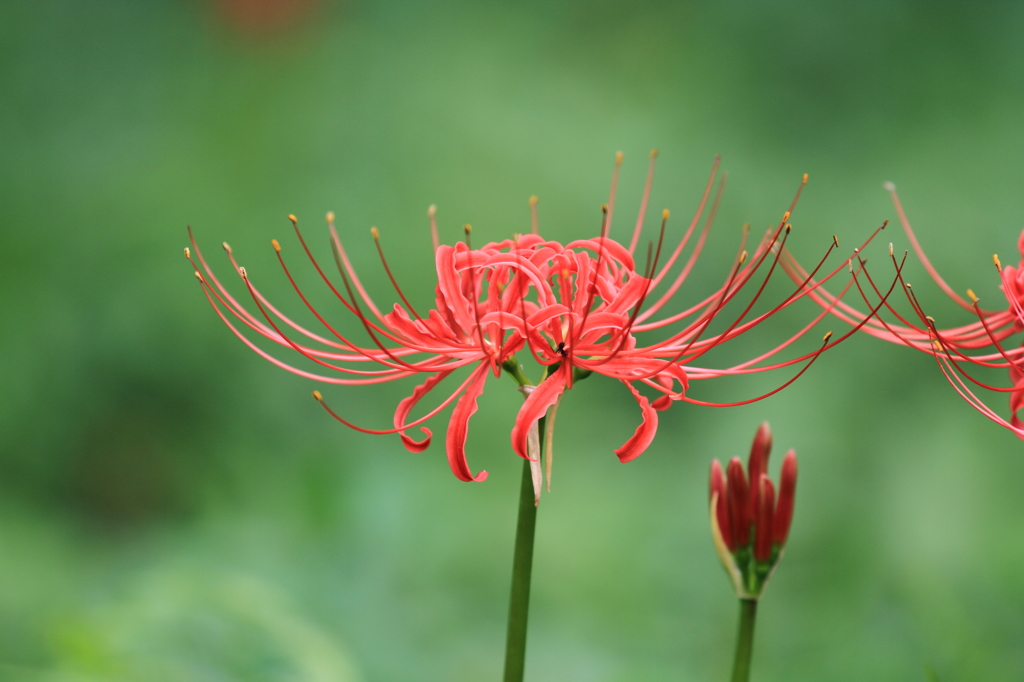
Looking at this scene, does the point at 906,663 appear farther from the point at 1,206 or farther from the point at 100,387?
the point at 1,206

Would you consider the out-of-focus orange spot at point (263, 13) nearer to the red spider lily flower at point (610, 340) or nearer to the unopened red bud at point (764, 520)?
the red spider lily flower at point (610, 340)

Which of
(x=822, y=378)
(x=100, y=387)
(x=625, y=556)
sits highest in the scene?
(x=822, y=378)

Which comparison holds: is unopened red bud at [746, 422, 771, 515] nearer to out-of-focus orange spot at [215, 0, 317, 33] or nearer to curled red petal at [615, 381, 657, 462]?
curled red petal at [615, 381, 657, 462]

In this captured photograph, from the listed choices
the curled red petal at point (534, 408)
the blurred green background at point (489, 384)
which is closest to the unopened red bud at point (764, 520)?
the curled red petal at point (534, 408)

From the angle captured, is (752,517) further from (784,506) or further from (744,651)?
(744,651)

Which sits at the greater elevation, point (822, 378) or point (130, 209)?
point (130, 209)

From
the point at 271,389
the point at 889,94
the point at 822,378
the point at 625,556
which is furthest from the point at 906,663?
the point at 889,94
